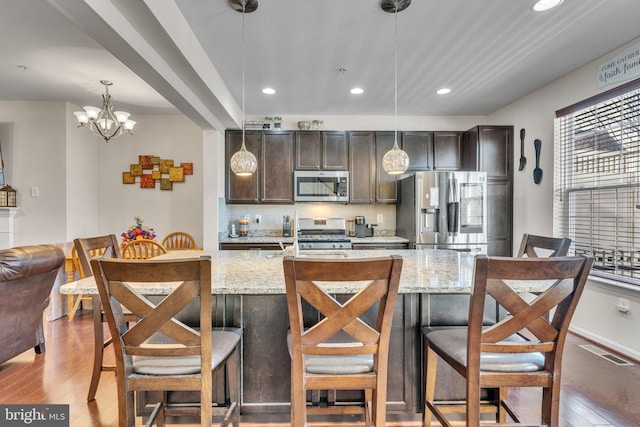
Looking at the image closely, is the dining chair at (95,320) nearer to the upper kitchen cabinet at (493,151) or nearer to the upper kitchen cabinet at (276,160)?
the upper kitchen cabinet at (276,160)

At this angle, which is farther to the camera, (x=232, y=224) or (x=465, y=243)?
(x=232, y=224)

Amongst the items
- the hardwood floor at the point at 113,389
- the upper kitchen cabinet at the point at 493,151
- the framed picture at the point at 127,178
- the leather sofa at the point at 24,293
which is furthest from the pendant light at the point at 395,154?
the framed picture at the point at 127,178

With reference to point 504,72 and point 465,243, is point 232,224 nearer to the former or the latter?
point 465,243

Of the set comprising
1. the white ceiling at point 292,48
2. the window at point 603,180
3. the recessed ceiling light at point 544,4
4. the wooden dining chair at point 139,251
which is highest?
the white ceiling at point 292,48

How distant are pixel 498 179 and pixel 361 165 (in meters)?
1.76

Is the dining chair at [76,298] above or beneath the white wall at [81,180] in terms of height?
beneath

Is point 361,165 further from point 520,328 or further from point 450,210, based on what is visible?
point 520,328

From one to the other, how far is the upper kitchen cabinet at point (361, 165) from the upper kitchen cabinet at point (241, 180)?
1.28 meters

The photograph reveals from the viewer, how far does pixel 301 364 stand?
1208mm

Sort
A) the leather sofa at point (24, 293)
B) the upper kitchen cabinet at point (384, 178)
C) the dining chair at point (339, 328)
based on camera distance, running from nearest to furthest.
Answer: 1. the dining chair at point (339, 328)
2. the leather sofa at point (24, 293)
3. the upper kitchen cabinet at point (384, 178)

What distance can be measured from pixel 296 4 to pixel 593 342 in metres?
3.81

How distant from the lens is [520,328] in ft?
3.98

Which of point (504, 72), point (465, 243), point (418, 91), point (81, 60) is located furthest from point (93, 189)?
point (504, 72)

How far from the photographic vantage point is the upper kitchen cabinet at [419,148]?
446 cm
